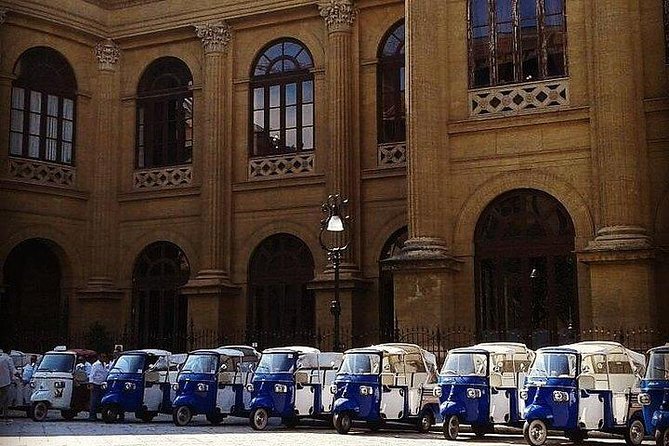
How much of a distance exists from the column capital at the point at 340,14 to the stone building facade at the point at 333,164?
7 cm

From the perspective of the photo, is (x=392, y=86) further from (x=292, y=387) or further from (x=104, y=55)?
(x=292, y=387)

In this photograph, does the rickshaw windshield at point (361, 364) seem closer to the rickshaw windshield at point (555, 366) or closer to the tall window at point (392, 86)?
the rickshaw windshield at point (555, 366)

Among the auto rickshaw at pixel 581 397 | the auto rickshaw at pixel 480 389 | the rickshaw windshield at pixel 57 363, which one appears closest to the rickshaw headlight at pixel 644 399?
the auto rickshaw at pixel 581 397

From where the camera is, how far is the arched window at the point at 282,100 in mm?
30797

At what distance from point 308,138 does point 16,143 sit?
9171mm

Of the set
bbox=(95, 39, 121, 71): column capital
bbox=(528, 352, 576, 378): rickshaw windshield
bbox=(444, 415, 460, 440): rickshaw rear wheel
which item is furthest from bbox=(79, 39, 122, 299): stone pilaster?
bbox=(528, 352, 576, 378): rickshaw windshield

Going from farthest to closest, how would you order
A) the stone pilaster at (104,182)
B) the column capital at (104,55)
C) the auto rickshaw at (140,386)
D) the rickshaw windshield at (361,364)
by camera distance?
the column capital at (104,55) < the stone pilaster at (104,182) < the auto rickshaw at (140,386) < the rickshaw windshield at (361,364)

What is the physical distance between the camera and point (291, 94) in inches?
1225

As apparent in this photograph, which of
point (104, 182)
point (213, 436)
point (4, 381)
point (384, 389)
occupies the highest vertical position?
point (104, 182)

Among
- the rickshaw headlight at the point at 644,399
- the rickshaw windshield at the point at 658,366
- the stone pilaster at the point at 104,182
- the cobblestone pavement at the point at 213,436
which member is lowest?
the cobblestone pavement at the point at 213,436

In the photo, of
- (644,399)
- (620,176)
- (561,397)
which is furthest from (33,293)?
(644,399)

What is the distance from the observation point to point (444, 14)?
2483 cm

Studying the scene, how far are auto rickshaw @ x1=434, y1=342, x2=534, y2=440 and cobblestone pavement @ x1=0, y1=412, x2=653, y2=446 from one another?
14.6 inches

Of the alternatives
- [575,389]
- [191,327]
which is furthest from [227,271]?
[575,389]
